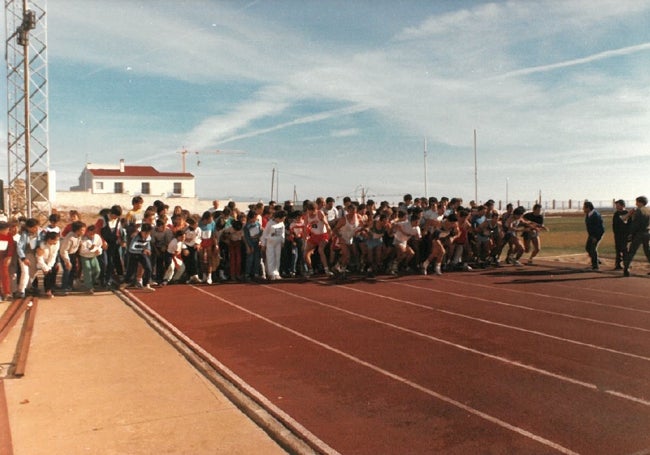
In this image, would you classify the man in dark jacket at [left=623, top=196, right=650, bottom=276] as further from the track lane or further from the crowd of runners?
the track lane

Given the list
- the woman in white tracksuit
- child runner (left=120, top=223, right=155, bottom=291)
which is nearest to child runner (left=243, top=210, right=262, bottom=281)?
the woman in white tracksuit

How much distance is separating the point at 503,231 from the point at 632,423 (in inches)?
423

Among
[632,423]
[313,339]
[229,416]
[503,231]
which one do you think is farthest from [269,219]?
[632,423]

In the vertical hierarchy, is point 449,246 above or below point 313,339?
above

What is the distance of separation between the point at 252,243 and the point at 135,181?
52.1 meters

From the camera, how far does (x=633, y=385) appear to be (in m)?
5.18

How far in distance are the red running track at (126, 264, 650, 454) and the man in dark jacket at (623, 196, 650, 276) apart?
6.31ft

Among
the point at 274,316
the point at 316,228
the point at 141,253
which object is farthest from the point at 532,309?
the point at 141,253

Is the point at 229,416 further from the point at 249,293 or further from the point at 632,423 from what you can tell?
the point at 249,293

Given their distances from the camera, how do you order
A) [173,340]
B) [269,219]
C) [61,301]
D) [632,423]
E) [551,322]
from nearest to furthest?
[632,423] → [173,340] → [551,322] → [61,301] → [269,219]

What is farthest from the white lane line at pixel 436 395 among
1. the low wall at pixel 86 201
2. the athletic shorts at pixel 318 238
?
the low wall at pixel 86 201

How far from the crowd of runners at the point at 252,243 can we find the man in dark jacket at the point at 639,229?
7.84 ft

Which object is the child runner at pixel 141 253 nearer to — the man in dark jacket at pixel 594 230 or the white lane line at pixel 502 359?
the white lane line at pixel 502 359

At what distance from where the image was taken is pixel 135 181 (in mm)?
60000
